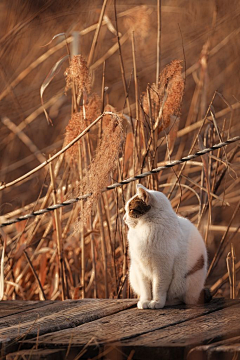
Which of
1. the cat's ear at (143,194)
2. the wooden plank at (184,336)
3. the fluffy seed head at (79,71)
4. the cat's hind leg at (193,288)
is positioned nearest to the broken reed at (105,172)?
the fluffy seed head at (79,71)

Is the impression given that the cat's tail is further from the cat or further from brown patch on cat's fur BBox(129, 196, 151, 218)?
brown patch on cat's fur BBox(129, 196, 151, 218)

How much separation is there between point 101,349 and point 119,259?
1.31 meters

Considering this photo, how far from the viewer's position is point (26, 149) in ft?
16.7

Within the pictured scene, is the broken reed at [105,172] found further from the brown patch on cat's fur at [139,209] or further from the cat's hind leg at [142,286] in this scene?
the cat's hind leg at [142,286]

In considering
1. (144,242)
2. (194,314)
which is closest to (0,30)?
(144,242)

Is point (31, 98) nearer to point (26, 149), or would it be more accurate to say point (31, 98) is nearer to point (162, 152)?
point (26, 149)

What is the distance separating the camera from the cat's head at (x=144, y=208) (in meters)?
1.96

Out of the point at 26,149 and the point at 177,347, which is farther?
the point at 26,149

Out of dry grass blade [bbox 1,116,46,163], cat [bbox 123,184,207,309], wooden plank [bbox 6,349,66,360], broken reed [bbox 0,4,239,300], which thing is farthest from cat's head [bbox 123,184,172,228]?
dry grass blade [bbox 1,116,46,163]

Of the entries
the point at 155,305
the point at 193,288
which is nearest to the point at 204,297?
the point at 193,288

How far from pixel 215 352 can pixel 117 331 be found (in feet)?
1.09

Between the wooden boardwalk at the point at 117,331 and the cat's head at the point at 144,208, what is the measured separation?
280mm

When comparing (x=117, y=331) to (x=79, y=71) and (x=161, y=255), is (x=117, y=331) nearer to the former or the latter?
(x=161, y=255)

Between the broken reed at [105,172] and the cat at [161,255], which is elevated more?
the broken reed at [105,172]
